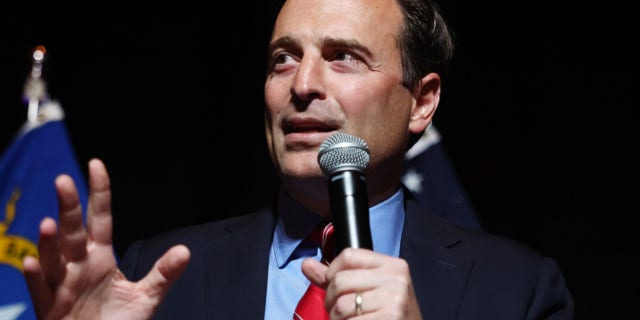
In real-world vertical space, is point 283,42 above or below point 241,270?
above

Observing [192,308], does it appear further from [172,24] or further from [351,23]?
[172,24]

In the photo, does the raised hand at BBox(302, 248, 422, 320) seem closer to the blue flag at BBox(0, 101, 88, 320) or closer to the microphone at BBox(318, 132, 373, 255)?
the microphone at BBox(318, 132, 373, 255)

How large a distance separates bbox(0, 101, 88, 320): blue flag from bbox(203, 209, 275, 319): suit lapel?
0.98m

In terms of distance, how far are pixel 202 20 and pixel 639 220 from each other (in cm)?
201

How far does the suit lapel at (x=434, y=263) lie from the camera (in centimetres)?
166

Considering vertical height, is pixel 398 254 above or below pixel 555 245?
above

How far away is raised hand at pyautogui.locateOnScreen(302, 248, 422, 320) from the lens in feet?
3.58

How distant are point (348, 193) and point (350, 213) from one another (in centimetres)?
4

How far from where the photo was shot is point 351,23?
178cm

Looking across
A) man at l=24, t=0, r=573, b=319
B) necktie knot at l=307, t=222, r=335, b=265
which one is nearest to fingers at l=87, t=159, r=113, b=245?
man at l=24, t=0, r=573, b=319

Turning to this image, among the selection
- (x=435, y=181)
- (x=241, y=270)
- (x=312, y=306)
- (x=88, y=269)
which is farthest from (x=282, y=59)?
(x=435, y=181)

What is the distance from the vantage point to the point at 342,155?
4.08 ft

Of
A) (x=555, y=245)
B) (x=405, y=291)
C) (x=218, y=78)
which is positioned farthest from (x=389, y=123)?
(x=218, y=78)

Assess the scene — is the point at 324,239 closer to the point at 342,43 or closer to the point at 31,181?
the point at 342,43
